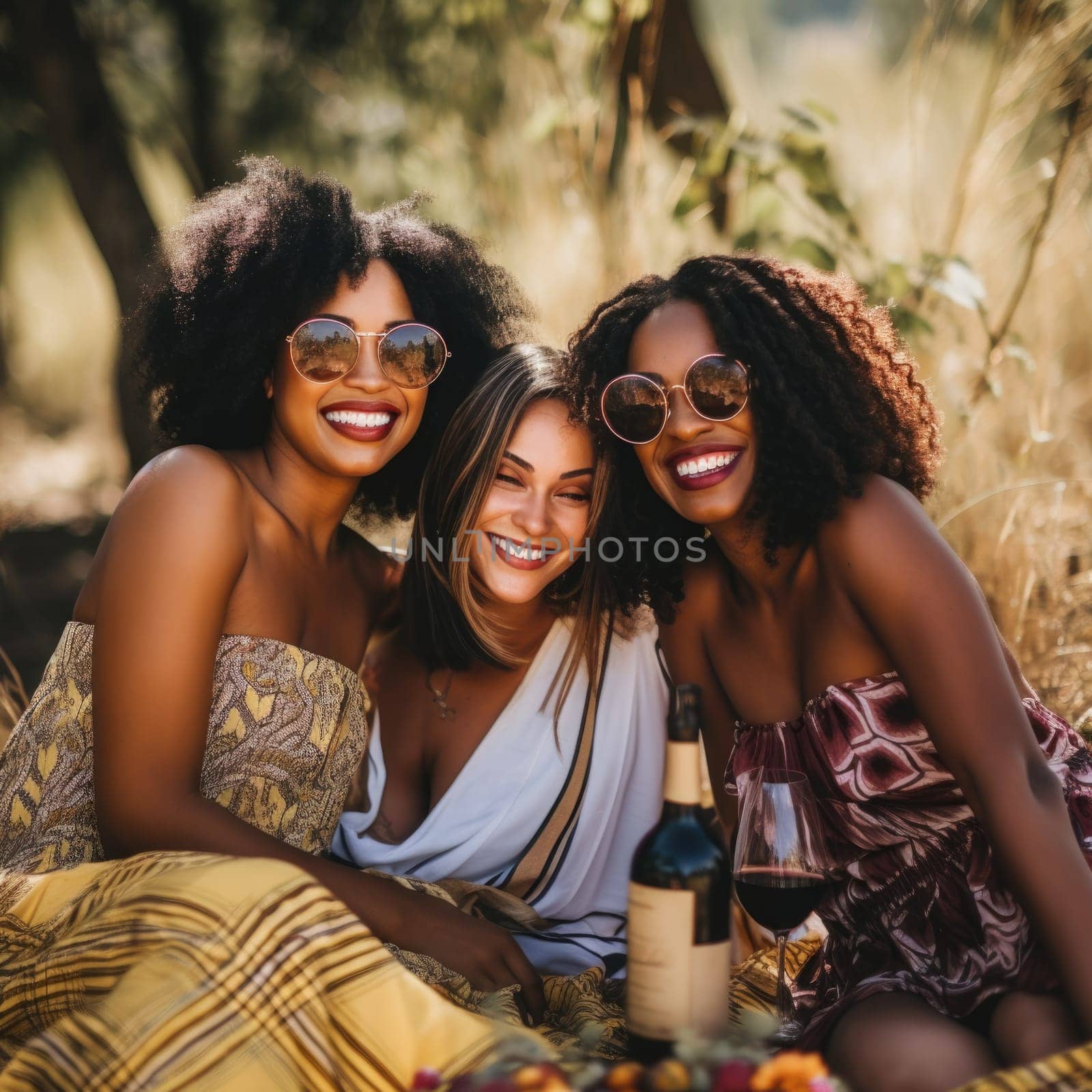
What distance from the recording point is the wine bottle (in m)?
1.67

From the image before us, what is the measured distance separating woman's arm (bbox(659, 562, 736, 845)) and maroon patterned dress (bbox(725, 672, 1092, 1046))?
0.24m

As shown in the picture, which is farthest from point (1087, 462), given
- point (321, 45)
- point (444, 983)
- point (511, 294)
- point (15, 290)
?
point (15, 290)

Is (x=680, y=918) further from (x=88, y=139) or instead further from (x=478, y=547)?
(x=88, y=139)

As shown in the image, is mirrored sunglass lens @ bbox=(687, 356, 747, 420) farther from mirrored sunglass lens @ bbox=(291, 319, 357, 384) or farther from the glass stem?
the glass stem

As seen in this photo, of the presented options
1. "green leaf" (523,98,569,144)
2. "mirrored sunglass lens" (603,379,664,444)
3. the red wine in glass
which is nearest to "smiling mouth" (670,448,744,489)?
"mirrored sunglass lens" (603,379,664,444)

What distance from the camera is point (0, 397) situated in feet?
35.7

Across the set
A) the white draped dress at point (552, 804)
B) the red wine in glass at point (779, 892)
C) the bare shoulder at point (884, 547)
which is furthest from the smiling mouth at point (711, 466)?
the red wine in glass at point (779, 892)

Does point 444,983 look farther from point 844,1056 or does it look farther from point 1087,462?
point 1087,462

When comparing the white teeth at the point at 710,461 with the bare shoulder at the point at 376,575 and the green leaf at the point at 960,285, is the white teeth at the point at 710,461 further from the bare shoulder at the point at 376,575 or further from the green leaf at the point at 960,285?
the green leaf at the point at 960,285

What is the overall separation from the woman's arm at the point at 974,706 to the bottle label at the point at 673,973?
0.67 metres

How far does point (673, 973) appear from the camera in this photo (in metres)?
1.67

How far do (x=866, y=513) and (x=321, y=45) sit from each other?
220 inches

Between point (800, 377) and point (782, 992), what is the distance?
127cm

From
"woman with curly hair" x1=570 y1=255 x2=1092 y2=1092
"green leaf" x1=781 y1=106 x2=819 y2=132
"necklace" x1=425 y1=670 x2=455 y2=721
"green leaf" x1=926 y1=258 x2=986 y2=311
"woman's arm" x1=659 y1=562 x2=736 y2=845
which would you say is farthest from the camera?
"green leaf" x1=781 y1=106 x2=819 y2=132
